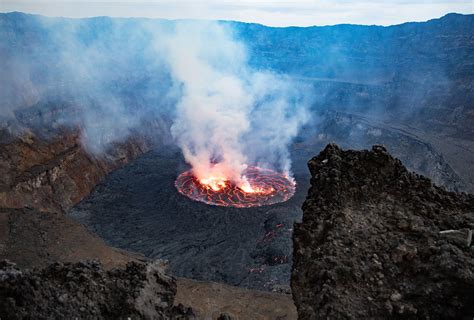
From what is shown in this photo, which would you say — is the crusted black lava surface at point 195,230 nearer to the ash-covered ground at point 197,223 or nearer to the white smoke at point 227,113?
the ash-covered ground at point 197,223

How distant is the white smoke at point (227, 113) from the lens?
1551 inches

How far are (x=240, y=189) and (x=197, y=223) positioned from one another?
6682 mm

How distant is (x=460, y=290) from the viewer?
15.4 ft

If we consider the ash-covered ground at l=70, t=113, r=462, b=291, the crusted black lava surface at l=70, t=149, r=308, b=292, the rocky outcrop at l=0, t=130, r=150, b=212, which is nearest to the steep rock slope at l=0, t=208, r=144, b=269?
the crusted black lava surface at l=70, t=149, r=308, b=292

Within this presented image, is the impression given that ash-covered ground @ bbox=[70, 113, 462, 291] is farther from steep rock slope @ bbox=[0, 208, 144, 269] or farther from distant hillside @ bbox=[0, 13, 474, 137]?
distant hillside @ bbox=[0, 13, 474, 137]

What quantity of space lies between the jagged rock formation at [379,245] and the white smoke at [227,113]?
26.6 m

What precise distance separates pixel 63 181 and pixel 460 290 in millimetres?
29008

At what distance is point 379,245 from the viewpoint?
18.3 ft

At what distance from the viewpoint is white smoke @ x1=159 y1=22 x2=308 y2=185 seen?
129 feet

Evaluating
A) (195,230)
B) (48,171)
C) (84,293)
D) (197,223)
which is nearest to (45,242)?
(195,230)

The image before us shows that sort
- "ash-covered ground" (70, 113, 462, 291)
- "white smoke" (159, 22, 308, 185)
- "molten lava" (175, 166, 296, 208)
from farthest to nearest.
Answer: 1. "white smoke" (159, 22, 308, 185)
2. "molten lava" (175, 166, 296, 208)
3. "ash-covered ground" (70, 113, 462, 291)

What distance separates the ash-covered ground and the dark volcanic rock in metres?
13.6

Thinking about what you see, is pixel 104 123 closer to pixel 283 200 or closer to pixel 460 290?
pixel 283 200

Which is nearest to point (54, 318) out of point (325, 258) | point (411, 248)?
point (325, 258)
